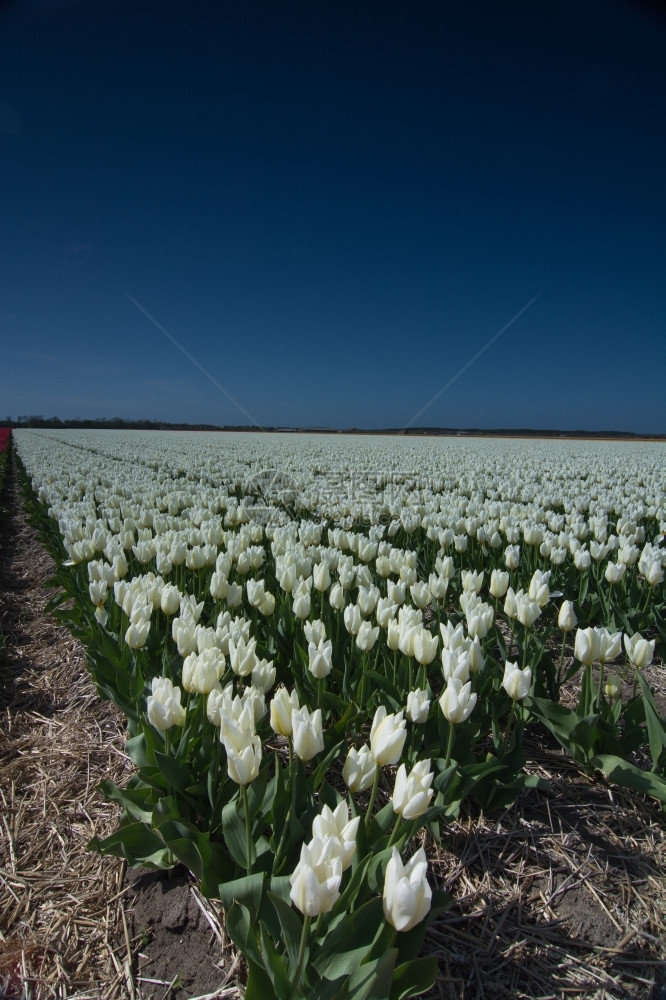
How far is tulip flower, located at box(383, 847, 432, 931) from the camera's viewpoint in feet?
3.33

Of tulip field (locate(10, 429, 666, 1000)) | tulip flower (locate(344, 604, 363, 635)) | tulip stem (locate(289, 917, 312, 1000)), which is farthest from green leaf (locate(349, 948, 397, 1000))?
tulip flower (locate(344, 604, 363, 635))

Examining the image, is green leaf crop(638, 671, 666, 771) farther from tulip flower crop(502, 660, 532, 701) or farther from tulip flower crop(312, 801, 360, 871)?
tulip flower crop(312, 801, 360, 871)

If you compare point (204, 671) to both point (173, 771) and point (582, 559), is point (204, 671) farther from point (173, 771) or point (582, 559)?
point (582, 559)

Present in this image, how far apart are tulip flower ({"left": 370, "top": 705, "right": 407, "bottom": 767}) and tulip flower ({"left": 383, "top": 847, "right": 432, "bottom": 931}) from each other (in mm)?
337

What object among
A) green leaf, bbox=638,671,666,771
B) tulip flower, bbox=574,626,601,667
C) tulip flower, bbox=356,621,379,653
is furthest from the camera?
tulip flower, bbox=356,621,379,653

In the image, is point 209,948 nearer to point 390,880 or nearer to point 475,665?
point 390,880

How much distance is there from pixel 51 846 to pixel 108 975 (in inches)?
26.1

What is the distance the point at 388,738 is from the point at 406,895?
1.34 feet

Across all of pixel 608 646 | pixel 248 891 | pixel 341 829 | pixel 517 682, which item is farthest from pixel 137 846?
pixel 608 646

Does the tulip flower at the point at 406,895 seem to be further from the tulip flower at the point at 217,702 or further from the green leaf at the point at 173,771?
the green leaf at the point at 173,771

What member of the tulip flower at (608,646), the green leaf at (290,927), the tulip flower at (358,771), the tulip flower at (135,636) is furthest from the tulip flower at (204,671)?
the tulip flower at (608,646)

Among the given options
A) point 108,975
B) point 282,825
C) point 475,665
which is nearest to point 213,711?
point 282,825

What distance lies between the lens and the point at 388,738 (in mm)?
1401

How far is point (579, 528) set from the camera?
481cm
